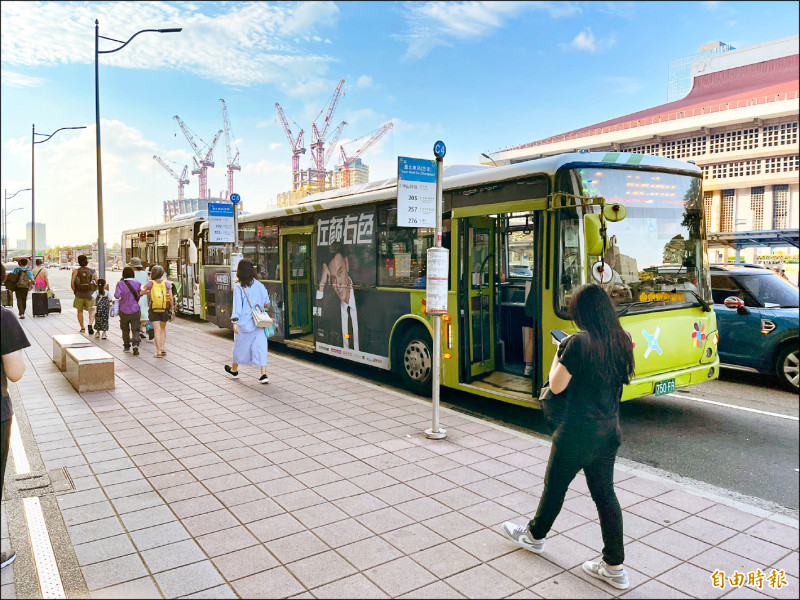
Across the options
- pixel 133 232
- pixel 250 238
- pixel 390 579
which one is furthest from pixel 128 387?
pixel 133 232

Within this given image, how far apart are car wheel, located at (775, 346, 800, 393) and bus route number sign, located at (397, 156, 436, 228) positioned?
5572 millimetres

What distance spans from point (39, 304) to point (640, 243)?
1939cm

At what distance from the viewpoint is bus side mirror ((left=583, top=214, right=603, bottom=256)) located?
233 inches

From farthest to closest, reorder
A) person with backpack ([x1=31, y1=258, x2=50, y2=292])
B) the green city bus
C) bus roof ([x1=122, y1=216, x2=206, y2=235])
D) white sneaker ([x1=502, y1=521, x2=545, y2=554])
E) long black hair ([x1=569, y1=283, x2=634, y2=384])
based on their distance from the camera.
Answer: person with backpack ([x1=31, y1=258, x2=50, y2=292]) → bus roof ([x1=122, y1=216, x2=206, y2=235]) → the green city bus → white sneaker ([x1=502, y1=521, x2=545, y2=554]) → long black hair ([x1=569, y1=283, x2=634, y2=384])

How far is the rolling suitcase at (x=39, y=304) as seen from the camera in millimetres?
19625

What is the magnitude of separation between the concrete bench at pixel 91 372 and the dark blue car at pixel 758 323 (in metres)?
8.72

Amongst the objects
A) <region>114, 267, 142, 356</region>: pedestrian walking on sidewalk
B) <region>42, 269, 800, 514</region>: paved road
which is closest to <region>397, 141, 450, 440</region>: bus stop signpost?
<region>42, 269, 800, 514</region>: paved road

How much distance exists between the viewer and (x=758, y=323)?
8.79 m

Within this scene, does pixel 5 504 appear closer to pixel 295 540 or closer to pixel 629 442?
pixel 295 540

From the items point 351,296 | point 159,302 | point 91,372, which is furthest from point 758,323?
point 159,302

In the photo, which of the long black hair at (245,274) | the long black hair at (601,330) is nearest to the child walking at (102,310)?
the long black hair at (245,274)

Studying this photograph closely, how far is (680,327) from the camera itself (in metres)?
6.66

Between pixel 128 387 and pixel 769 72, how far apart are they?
8.44m

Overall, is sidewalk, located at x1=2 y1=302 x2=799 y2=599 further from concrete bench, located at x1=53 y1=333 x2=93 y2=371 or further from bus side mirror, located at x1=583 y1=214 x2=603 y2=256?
concrete bench, located at x1=53 y1=333 x2=93 y2=371
